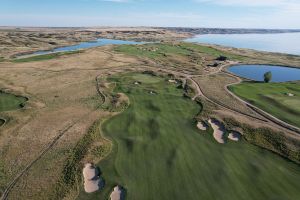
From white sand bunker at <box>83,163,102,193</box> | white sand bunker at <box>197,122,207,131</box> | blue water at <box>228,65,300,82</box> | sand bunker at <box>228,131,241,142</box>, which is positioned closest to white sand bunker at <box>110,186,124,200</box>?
white sand bunker at <box>83,163,102,193</box>

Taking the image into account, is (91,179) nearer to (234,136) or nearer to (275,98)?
(234,136)

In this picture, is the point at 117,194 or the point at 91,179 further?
the point at 91,179

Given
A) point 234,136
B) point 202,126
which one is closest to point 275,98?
point 234,136

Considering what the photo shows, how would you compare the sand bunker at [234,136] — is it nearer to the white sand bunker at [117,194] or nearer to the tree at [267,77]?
the white sand bunker at [117,194]

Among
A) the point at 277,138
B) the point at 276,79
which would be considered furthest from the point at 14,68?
the point at 276,79

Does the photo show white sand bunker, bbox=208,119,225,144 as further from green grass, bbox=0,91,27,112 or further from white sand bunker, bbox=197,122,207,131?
green grass, bbox=0,91,27,112

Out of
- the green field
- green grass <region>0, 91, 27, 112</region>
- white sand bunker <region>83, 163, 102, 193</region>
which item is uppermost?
the green field
